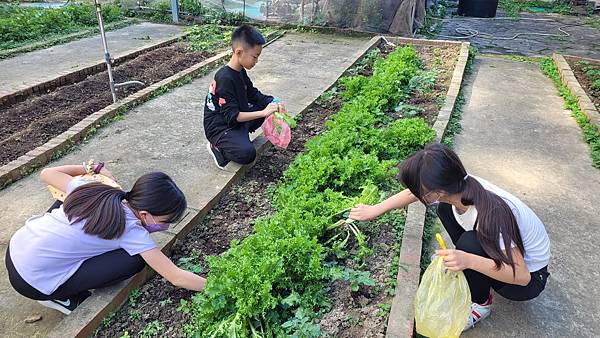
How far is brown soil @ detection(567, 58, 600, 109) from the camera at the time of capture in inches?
262

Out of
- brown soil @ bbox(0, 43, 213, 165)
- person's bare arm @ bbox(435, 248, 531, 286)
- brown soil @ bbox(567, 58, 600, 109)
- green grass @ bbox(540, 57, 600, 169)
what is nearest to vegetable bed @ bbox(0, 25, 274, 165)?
brown soil @ bbox(0, 43, 213, 165)

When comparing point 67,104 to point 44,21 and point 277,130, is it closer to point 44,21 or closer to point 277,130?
point 277,130

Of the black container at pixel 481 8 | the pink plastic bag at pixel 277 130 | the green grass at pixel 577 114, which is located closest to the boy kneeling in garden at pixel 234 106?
the pink plastic bag at pixel 277 130

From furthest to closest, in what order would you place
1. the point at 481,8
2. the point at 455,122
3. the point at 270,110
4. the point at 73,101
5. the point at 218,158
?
the point at 481,8
the point at 73,101
the point at 455,122
the point at 218,158
the point at 270,110

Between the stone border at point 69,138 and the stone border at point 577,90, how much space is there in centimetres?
551

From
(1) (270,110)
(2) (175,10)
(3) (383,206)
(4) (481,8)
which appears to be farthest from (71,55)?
(4) (481,8)

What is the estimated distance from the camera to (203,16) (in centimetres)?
1109

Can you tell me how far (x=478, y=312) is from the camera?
2666 millimetres

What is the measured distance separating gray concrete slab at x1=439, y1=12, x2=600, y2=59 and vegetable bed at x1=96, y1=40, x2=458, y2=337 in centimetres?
712

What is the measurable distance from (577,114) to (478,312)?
452 centimetres

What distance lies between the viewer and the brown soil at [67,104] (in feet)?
16.3

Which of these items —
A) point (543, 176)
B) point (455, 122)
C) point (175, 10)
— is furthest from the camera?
point (175, 10)

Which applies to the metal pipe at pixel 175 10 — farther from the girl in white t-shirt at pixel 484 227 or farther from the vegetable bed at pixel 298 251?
the girl in white t-shirt at pixel 484 227

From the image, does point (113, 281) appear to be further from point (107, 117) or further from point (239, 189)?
point (107, 117)
